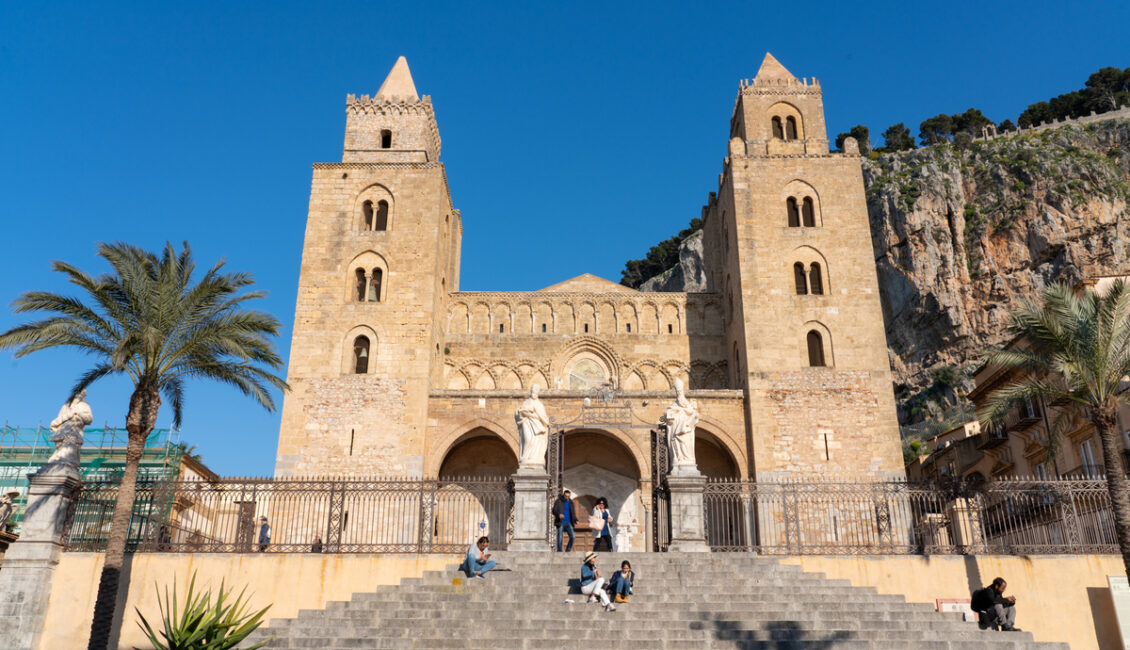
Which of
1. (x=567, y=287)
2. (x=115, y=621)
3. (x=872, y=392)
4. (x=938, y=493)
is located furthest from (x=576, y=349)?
(x=115, y=621)

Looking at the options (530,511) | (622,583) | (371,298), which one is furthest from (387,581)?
(371,298)

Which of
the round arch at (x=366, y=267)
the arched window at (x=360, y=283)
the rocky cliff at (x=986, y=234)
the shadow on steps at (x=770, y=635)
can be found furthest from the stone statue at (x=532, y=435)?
the rocky cliff at (x=986, y=234)

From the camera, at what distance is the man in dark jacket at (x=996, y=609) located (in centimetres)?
1181

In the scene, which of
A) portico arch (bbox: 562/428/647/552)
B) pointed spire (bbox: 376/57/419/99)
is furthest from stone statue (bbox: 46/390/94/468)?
pointed spire (bbox: 376/57/419/99)

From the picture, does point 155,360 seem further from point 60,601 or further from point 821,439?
point 821,439

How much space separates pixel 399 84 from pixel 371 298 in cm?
855

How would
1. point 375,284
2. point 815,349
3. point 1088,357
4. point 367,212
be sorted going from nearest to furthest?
point 1088,357 → point 815,349 → point 375,284 → point 367,212

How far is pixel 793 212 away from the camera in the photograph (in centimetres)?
2717

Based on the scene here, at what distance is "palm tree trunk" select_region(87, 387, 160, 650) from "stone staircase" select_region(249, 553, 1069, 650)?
110 inches

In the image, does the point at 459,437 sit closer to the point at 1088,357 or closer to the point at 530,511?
the point at 530,511

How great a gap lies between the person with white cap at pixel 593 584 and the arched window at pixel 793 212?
17177 mm

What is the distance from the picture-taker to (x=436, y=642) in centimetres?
1102

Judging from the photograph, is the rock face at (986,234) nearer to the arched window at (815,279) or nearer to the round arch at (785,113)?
the round arch at (785,113)

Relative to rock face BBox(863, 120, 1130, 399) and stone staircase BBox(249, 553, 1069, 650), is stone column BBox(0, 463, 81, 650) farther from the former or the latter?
rock face BBox(863, 120, 1130, 399)
